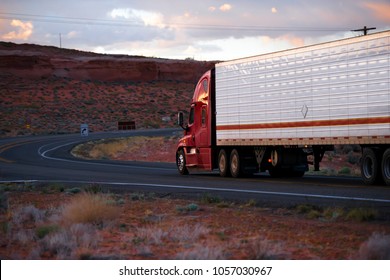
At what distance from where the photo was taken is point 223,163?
2661cm

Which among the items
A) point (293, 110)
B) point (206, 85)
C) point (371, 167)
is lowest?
point (371, 167)

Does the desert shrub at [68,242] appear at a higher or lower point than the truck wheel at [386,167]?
lower

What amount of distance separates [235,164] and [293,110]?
390 centimetres

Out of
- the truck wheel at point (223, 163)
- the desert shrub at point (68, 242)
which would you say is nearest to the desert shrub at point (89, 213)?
the desert shrub at point (68, 242)

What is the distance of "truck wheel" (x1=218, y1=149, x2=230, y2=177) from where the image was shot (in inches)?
1035

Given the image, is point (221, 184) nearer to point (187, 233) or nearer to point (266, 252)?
point (187, 233)

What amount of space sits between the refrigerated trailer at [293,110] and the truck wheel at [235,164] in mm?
37

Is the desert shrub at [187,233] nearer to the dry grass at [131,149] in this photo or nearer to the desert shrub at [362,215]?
the desert shrub at [362,215]

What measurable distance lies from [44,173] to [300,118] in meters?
12.4

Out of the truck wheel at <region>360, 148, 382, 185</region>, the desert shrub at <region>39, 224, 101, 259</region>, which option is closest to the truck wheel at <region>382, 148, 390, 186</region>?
the truck wheel at <region>360, 148, 382, 185</region>

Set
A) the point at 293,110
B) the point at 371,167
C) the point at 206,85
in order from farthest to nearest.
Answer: the point at 206,85
the point at 293,110
the point at 371,167

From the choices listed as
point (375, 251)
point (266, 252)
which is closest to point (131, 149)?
point (266, 252)

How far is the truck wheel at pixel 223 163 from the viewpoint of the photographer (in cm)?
2630

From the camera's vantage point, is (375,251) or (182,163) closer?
(375,251)
